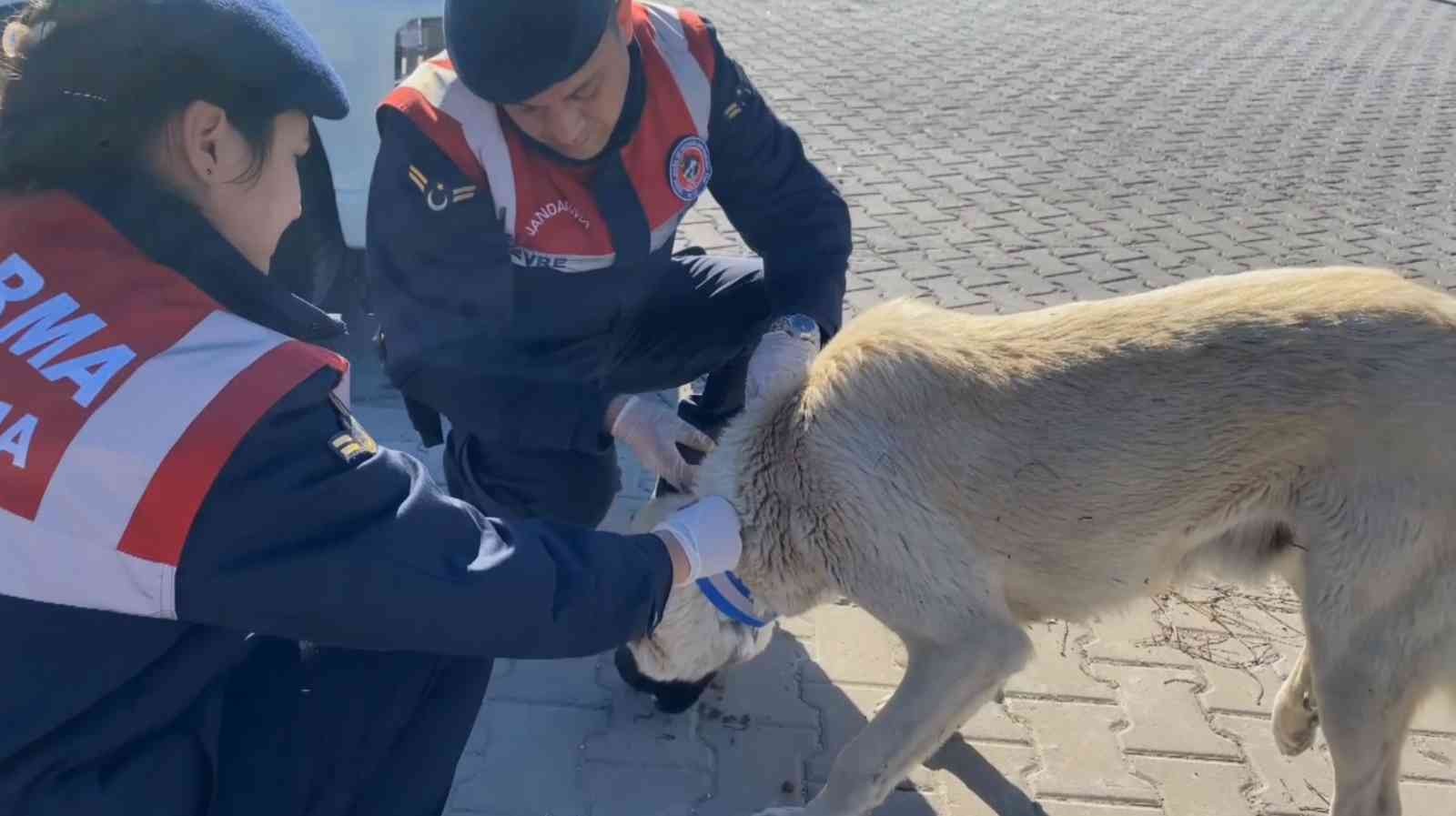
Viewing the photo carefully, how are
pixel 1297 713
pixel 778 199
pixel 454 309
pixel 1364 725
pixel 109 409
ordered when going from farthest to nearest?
1. pixel 778 199
2. pixel 1297 713
3. pixel 454 309
4. pixel 1364 725
5. pixel 109 409

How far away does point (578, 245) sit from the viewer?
3.27 metres

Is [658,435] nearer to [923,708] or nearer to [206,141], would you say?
[923,708]

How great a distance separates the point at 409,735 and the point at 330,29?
11.0 ft

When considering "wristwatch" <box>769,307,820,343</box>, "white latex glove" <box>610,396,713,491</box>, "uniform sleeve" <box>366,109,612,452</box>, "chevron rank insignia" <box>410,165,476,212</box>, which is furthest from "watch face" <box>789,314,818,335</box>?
"chevron rank insignia" <box>410,165,476,212</box>

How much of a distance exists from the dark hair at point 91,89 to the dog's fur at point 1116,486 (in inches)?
61.3

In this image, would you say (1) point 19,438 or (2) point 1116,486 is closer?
(1) point 19,438

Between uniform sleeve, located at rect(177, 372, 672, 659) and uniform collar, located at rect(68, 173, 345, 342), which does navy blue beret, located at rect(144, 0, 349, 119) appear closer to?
uniform collar, located at rect(68, 173, 345, 342)

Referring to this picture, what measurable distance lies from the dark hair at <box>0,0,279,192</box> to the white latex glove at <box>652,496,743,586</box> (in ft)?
3.97

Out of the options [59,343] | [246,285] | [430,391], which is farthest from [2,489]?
[430,391]

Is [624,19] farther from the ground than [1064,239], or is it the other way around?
[624,19]

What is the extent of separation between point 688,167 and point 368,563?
1838 mm

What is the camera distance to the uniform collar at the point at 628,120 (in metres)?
3.12

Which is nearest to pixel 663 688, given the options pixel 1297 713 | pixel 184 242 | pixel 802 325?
pixel 802 325

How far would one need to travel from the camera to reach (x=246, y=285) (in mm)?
1979
